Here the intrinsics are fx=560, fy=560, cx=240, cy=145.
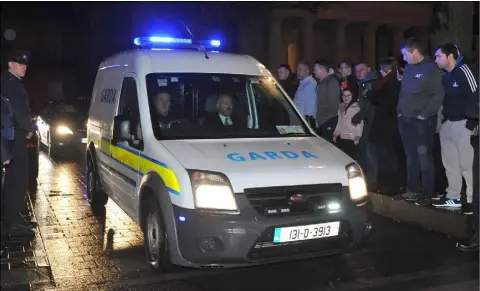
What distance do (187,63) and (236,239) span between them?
2.27 meters

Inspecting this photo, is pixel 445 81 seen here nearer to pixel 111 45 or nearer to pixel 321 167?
pixel 321 167

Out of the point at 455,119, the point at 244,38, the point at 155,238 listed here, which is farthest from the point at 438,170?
the point at 244,38

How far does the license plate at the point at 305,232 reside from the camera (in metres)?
4.51

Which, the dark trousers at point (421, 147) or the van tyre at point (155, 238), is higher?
the dark trousers at point (421, 147)

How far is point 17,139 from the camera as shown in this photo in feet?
19.5

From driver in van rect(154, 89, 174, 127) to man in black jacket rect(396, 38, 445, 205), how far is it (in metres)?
2.95

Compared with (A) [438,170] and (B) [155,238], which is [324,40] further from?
(B) [155,238]

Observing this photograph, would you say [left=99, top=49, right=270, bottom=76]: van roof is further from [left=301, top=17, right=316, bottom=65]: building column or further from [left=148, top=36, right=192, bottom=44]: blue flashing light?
[left=301, top=17, right=316, bottom=65]: building column

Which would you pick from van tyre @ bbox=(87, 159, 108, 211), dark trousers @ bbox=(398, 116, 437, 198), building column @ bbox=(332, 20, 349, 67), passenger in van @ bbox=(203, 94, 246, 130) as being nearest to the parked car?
van tyre @ bbox=(87, 159, 108, 211)

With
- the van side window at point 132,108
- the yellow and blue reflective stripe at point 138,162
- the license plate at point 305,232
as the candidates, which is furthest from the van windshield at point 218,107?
the license plate at point 305,232

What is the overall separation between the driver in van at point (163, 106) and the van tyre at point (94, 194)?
8.08 feet

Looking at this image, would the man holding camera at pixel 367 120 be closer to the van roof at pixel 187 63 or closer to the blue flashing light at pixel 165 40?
the van roof at pixel 187 63

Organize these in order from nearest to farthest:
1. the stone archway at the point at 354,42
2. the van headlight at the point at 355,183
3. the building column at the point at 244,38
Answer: the van headlight at the point at 355,183
the building column at the point at 244,38
the stone archway at the point at 354,42

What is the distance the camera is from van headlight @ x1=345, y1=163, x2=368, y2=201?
4945 mm
